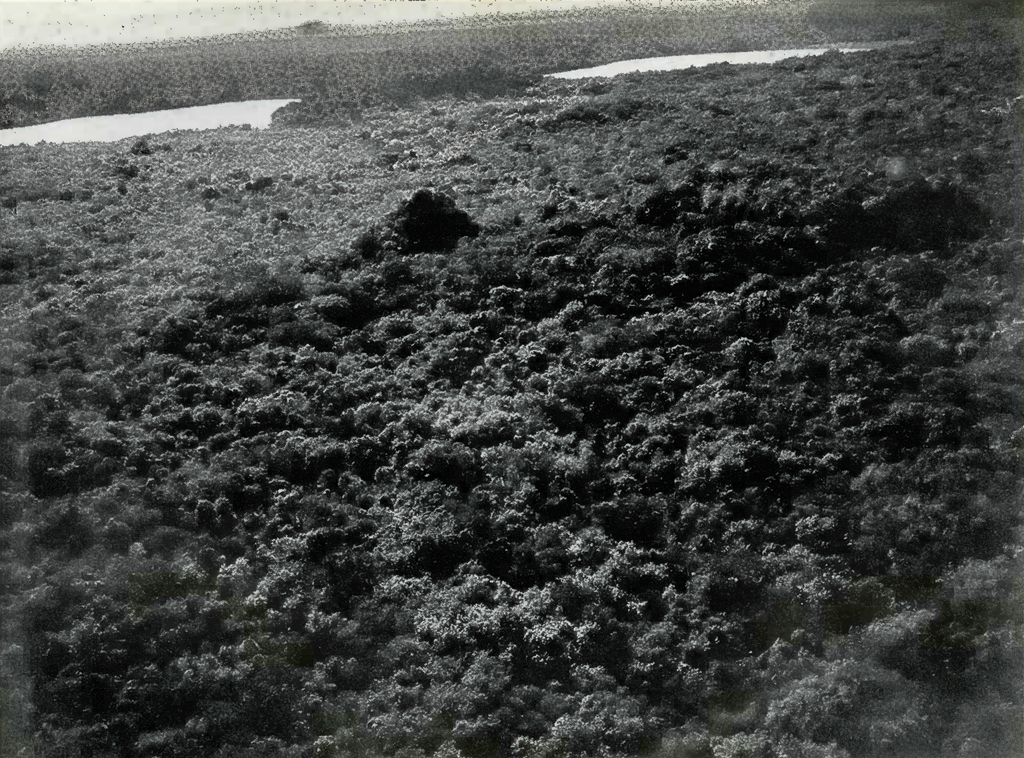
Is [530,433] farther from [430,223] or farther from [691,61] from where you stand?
[691,61]

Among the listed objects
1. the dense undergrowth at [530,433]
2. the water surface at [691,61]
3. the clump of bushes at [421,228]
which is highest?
the water surface at [691,61]

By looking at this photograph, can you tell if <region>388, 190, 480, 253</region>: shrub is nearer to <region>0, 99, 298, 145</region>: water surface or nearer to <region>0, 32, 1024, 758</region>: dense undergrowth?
<region>0, 32, 1024, 758</region>: dense undergrowth

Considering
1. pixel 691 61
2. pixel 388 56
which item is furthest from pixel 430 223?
pixel 691 61

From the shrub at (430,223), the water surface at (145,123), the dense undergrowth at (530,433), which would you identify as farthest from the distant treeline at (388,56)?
the shrub at (430,223)

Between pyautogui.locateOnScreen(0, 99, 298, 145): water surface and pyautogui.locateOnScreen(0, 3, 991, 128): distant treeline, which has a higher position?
pyautogui.locateOnScreen(0, 3, 991, 128): distant treeline

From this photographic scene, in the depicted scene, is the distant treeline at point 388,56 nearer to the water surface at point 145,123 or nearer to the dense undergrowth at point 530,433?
the water surface at point 145,123

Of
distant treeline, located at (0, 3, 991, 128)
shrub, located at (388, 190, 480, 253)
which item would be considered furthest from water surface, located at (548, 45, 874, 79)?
shrub, located at (388, 190, 480, 253)

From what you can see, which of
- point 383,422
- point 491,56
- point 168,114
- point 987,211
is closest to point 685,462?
point 383,422
